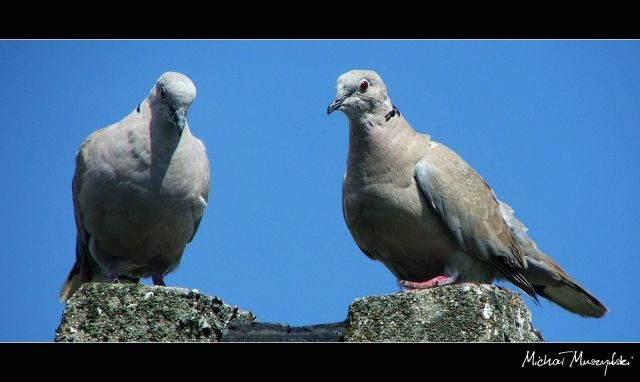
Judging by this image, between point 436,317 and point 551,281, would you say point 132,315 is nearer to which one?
point 436,317

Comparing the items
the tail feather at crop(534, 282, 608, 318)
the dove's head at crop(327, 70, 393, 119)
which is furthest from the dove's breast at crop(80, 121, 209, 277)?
the tail feather at crop(534, 282, 608, 318)

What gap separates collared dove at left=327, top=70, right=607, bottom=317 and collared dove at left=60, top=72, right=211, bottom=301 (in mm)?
1331

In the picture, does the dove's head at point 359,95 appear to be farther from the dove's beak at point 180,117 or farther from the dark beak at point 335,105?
the dove's beak at point 180,117

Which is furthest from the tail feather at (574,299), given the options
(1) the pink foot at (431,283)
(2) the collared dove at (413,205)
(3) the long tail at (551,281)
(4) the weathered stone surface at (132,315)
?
(4) the weathered stone surface at (132,315)

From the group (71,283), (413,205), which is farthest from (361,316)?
(71,283)

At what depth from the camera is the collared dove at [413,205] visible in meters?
8.00

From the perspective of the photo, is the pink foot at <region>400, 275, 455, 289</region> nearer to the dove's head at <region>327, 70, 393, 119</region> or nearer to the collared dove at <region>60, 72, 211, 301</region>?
the dove's head at <region>327, 70, 393, 119</region>

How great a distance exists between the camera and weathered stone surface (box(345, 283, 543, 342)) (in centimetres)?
559

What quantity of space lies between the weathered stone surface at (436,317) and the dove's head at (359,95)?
9.54 ft

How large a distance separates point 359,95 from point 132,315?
134 inches

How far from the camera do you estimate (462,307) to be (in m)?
5.66
